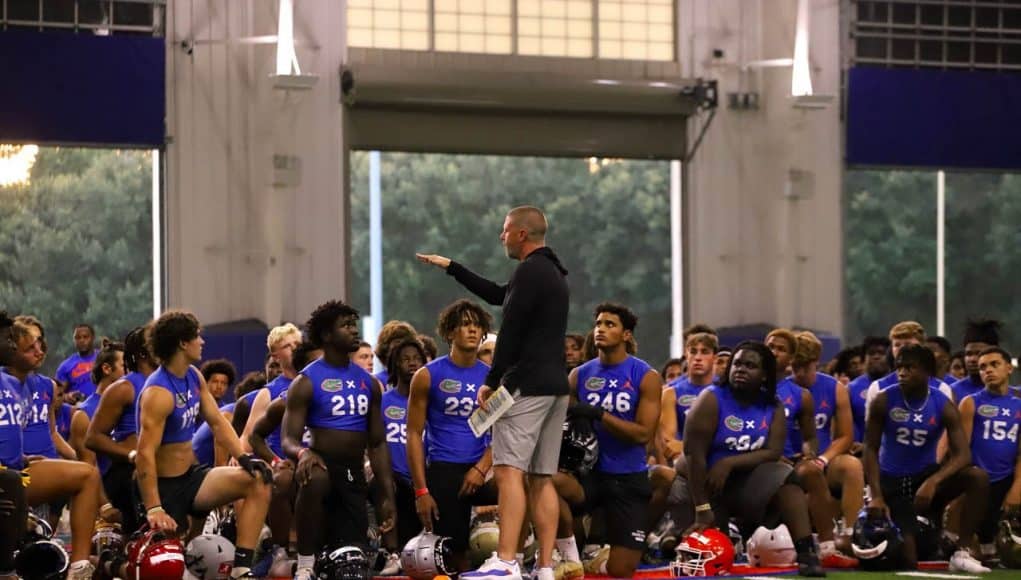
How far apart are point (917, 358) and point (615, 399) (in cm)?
237

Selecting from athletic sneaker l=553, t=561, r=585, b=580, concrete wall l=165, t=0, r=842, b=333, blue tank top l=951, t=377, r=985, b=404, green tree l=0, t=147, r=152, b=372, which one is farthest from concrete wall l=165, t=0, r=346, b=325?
athletic sneaker l=553, t=561, r=585, b=580

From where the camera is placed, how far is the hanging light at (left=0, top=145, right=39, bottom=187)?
21.0 m

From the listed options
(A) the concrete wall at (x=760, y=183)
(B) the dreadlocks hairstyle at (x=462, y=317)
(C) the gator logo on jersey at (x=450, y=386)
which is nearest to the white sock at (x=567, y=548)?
(C) the gator logo on jersey at (x=450, y=386)

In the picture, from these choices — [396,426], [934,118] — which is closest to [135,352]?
[396,426]

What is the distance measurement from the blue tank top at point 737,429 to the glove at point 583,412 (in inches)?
37.1

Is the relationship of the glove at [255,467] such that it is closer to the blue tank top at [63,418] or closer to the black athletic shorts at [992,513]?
the black athletic shorts at [992,513]

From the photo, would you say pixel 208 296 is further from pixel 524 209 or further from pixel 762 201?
→ pixel 524 209

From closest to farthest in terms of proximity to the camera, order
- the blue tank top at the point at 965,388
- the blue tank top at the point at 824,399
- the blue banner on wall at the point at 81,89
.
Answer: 1. the blue tank top at the point at 824,399
2. the blue tank top at the point at 965,388
3. the blue banner on wall at the point at 81,89

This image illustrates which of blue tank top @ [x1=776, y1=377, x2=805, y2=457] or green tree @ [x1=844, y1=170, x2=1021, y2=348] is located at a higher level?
green tree @ [x1=844, y1=170, x2=1021, y2=348]

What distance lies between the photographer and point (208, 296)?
21.0 m

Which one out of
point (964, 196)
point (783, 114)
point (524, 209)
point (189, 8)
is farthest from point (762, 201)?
point (524, 209)

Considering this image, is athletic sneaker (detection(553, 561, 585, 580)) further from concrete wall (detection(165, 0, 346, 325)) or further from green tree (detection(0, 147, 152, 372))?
green tree (detection(0, 147, 152, 372))

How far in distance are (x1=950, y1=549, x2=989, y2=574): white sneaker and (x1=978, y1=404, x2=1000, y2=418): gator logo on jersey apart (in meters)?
1.16

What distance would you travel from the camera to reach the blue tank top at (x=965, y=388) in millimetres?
13781
